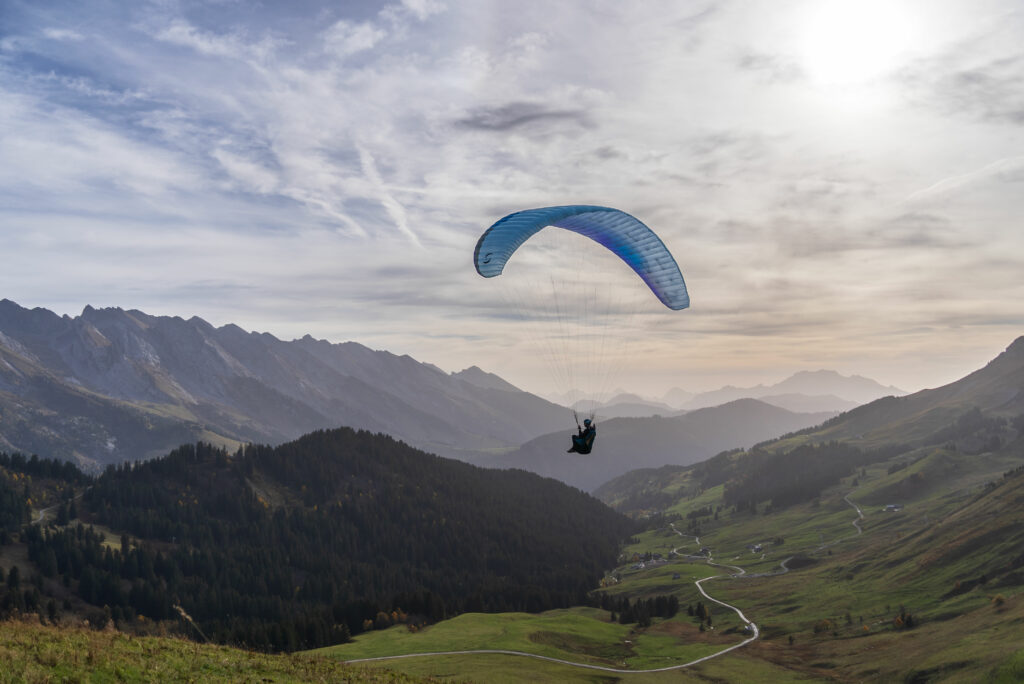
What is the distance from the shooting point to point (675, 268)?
44875 mm

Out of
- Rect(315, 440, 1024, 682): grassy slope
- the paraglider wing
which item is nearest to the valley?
Rect(315, 440, 1024, 682): grassy slope

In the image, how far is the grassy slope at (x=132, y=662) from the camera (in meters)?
19.7

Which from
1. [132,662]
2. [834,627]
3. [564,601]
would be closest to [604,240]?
[132,662]

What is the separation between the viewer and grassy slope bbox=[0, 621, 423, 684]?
19.7 m

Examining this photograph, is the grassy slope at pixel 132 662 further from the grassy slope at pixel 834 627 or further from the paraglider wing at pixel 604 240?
the paraglider wing at pixel 604 240

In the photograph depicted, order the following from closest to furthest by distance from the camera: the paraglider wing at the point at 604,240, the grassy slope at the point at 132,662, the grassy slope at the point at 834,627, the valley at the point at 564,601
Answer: the grassy slope at the point at 132,662
the paraglider wing at the point at 604,240
the grassy slope at the point at 834,627
the valley at the point at 564,601

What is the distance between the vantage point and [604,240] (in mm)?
45844

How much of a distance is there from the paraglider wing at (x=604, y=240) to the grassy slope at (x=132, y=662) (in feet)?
81.9

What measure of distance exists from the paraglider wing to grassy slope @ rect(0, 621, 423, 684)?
24956 millimetres

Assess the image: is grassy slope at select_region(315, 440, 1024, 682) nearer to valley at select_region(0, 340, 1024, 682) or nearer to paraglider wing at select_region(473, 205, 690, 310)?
valley at select_region(0, 340, 1024, 682)

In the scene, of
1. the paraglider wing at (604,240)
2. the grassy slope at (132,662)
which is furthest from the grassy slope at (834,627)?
the paraglider wing at (604,240)

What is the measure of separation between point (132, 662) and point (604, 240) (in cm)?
3605

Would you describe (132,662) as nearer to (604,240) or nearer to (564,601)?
(604,240)

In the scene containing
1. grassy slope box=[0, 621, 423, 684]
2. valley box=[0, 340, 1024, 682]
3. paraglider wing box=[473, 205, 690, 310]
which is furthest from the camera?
valley box=[0, 340, 1024, 682]
